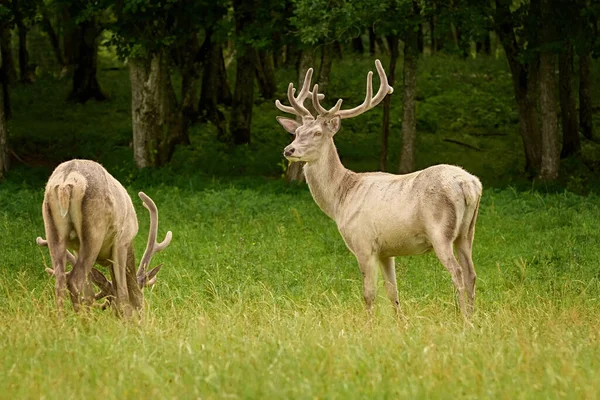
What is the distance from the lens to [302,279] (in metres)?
12.0

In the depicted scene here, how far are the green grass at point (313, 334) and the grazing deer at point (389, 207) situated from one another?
Answer: 1.23 feet

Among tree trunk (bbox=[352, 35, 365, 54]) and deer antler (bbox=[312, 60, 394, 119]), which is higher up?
deer antler (bbox=[312, 60, 394, 119])

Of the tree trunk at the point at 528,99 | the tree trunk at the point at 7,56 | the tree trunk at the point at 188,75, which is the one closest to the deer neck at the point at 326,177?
the tree trunk at the point at 528,99

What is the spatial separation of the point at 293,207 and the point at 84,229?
8.13 metres

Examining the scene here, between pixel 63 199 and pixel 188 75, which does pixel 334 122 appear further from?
pixel 188 75

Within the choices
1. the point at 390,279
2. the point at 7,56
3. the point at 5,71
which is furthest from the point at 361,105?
the point at 7,56

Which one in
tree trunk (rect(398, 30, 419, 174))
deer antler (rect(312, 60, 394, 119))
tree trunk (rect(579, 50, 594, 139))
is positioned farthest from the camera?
tree trunk (rect(579, 50, 594, 139))

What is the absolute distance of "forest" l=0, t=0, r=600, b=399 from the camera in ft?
20.7

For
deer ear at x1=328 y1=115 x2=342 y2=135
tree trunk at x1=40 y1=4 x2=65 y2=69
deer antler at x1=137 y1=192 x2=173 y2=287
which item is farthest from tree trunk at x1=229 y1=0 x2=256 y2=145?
deer antler at x1=137 y1=192 x2=173 y2=287

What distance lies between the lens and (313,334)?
7117mm

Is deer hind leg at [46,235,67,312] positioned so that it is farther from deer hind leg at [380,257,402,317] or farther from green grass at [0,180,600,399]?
deer hind leg at [380,257,402,317]

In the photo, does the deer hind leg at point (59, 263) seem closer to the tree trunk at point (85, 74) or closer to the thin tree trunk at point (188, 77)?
the thin tree trunk at point (188, 77)

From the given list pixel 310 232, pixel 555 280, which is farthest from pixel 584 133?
pixel 555 280

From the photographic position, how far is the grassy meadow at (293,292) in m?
6.00
